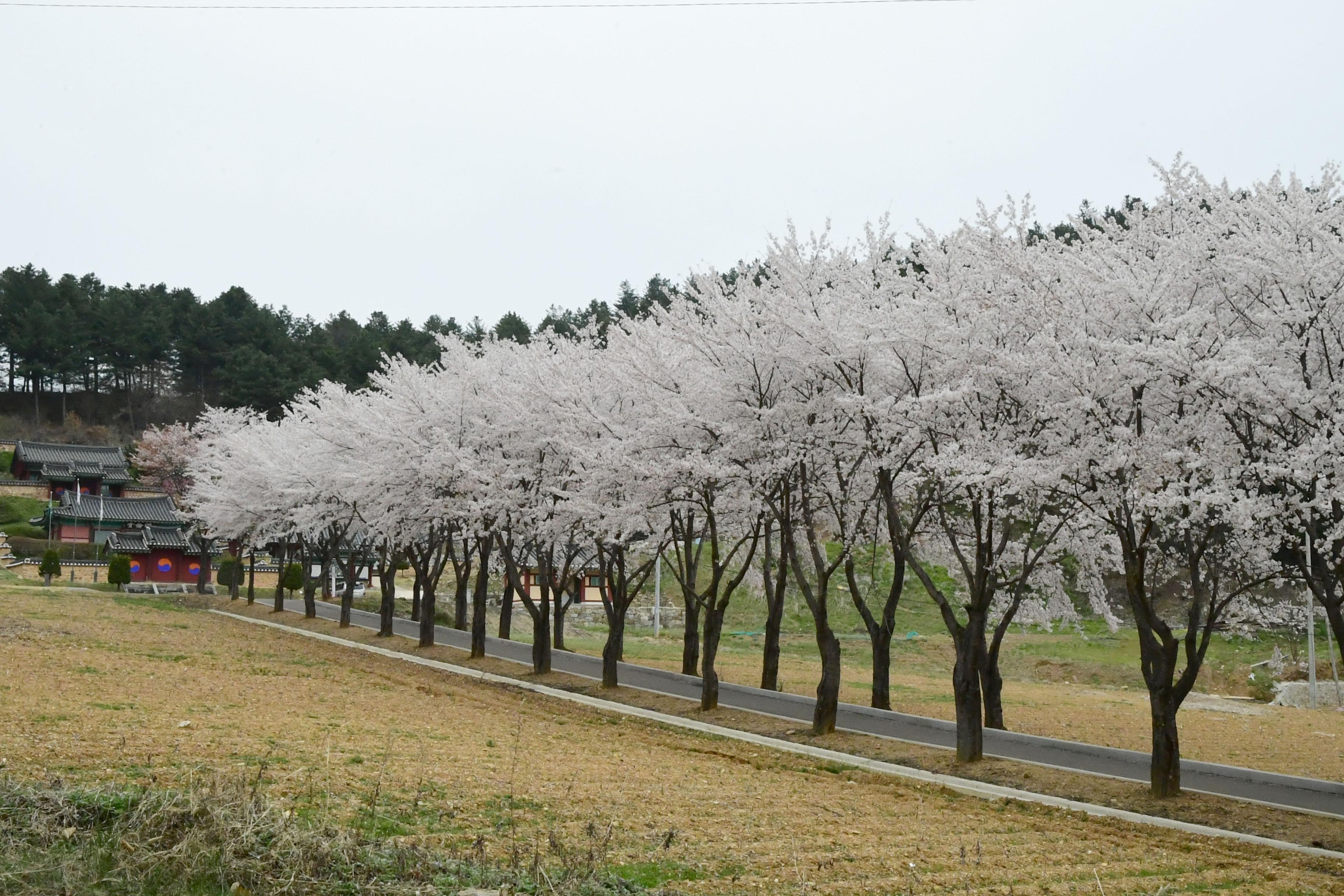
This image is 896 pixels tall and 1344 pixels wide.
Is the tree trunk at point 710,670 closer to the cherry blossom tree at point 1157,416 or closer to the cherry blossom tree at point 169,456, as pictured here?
the cherry blossom tree at point 1157,416

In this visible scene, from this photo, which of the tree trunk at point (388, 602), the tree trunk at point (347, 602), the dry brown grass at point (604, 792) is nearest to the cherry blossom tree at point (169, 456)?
the tree trunk at point (347, 602)

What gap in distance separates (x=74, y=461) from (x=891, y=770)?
7482 centimetres

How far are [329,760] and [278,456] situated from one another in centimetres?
3734

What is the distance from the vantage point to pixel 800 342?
1952cm

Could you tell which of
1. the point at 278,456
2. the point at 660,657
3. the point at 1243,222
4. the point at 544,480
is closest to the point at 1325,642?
the point at 660,657

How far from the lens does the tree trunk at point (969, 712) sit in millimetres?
17297

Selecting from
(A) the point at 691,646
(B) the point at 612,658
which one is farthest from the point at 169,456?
(B) the point at 612,658

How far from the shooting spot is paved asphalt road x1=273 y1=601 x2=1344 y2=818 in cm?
1554

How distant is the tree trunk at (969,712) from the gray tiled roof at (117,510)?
5926cm

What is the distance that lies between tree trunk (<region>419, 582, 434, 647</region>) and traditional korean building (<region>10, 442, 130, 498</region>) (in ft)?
163

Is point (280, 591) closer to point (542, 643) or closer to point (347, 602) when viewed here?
point (347, 602)

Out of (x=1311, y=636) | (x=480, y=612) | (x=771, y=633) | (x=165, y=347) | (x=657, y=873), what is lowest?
(x=480, y=612)

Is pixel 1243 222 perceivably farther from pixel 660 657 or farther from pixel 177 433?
pixel 177 433

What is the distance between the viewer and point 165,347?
93875 mm
